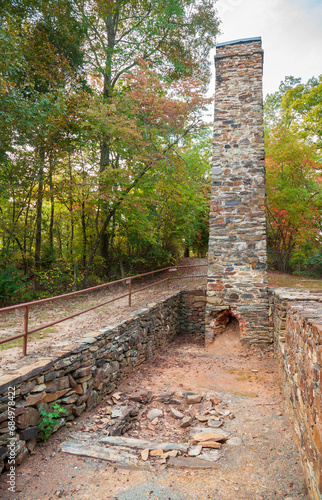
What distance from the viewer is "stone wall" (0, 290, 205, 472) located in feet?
8.89

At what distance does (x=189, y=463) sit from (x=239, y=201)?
5.36 meters

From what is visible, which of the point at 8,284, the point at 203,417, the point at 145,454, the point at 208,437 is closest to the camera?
the point at 145,454

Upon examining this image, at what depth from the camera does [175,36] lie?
1002 cm

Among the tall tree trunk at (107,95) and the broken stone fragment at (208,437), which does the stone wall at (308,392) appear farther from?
the tall tree trunk at (107,95)

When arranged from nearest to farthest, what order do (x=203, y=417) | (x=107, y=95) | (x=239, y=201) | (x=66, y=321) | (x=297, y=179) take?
1. (x=203, y=417)
2. (x=66, y=321)
3. (x=239, y=201)
4. (x=107, y=95)
5. (x=297, y=179)

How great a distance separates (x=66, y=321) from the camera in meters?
5.64

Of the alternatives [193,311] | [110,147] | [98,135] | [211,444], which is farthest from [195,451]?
[98,135]

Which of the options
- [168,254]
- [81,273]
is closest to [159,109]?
[168,254]

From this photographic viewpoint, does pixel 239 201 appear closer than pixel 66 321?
No

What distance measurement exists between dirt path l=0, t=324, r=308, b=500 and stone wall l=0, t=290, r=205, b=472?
0.66 ft

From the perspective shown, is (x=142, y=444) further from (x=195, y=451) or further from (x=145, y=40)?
(x=145, y=40)

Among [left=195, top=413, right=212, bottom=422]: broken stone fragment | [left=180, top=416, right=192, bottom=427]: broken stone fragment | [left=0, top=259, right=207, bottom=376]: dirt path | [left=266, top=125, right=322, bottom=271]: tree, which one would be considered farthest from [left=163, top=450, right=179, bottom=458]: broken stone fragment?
[left=266, top=125, right=322, bottom=271]: tree

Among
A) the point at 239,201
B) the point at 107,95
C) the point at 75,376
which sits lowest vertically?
the point at 75,376

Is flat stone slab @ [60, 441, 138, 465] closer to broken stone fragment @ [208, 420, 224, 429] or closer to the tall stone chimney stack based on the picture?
broken stone fragment @ [208, 420, 224, 429]
